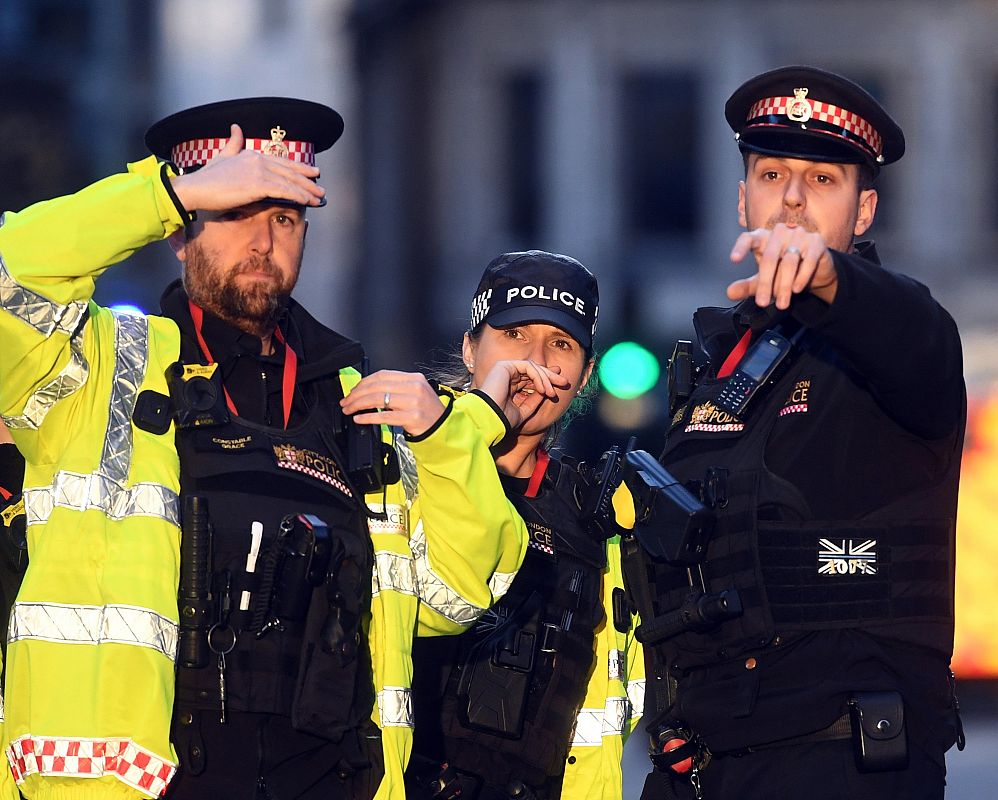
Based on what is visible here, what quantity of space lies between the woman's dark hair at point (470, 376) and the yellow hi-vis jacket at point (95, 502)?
3.64 feet

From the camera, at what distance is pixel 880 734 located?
5250 mm

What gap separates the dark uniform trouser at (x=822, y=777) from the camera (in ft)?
17.3

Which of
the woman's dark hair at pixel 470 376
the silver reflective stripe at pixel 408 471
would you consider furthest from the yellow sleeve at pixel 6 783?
the woman's dark hair at pixel 470 376

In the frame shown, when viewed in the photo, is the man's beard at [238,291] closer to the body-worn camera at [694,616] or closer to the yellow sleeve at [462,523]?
the yellow sleeve at [462,523]

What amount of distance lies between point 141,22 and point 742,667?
105ft

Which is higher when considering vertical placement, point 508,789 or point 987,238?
point 987,238

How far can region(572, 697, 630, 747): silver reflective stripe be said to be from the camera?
Result: 6.41 m

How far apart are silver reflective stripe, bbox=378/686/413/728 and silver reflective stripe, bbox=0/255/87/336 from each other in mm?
1380

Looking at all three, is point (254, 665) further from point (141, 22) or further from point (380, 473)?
point (141, 22)

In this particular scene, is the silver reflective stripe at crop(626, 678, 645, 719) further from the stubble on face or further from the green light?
the green light

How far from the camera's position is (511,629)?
6383 millimetres

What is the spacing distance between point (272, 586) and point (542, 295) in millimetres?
1497

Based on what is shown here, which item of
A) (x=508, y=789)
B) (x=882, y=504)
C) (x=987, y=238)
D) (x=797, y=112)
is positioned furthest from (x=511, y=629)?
(x=987, y=238)

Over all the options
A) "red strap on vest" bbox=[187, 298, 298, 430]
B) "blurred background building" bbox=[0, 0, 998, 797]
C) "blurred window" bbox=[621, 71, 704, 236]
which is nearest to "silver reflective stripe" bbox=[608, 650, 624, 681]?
"red strap on vest" bbox=[187, 298, 298, 430]
